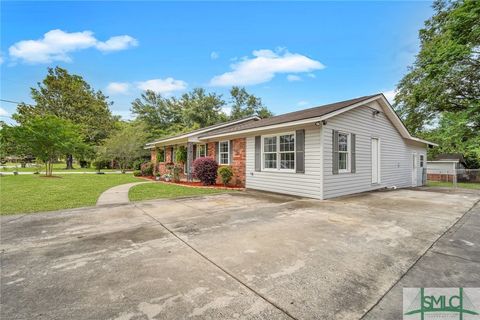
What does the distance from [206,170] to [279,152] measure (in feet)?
14.4

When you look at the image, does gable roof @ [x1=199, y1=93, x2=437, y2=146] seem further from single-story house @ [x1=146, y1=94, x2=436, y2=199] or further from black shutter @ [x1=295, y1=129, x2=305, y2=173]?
black shutter @ [x1=295, y1=129, x2=305, y2=173]

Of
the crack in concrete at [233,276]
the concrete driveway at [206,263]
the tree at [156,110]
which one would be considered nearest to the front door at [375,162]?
the concrete driveway at [206,263]

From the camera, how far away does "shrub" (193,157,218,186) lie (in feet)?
38.3

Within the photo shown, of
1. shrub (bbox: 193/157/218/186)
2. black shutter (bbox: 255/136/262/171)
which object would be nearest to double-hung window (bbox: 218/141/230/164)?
shrub (bbox: 193/157/218/186)

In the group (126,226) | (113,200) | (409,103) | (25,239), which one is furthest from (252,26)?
(409,103)

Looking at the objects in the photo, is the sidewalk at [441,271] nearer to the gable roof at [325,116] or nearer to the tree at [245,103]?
the gable roof at [325,116]

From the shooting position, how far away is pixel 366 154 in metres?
9.67

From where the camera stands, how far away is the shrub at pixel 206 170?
11.7 meters

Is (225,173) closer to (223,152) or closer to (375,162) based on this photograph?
(223,152)

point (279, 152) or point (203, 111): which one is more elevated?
point (203, 111)

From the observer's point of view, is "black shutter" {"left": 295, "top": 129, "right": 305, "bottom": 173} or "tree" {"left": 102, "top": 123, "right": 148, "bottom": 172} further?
"tree" {"left": 102, "top": 123, "right": 148, "bottom": 172}

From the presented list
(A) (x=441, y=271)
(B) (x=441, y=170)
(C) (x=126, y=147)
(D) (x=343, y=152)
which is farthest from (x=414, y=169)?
(C) (x=126, y=147)

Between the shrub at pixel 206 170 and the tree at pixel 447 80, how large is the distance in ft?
45.2

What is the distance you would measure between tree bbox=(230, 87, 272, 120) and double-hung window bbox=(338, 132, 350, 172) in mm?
25294
